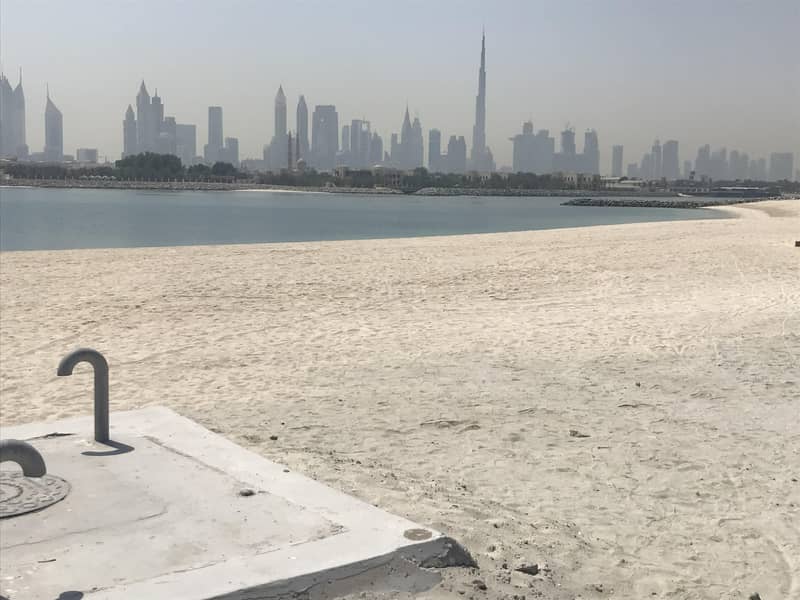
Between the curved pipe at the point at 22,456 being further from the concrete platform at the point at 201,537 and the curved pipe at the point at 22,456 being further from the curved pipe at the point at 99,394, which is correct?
the curved pipe at the point at 99,394

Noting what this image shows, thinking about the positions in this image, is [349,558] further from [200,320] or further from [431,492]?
[200,320]

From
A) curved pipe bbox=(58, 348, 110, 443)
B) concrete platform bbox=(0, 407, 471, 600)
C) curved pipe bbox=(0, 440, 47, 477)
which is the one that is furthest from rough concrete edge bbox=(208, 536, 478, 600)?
curved pipe bbox=(58, 348, 110, 443)

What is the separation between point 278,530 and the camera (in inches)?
151

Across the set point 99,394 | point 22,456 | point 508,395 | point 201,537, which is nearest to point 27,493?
point 99,394

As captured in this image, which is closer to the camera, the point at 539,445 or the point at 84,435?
the point at 84,435

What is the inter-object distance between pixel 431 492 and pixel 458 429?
1.55m

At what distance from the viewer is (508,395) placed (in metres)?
7.34

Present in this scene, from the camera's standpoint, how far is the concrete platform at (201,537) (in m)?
3.31

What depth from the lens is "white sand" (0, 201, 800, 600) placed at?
13.8 feet

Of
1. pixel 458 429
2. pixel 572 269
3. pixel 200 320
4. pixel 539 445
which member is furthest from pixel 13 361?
pixel 572 269

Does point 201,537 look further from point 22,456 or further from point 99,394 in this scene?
point 99,394

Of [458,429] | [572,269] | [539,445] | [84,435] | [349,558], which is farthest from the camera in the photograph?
[572,269]

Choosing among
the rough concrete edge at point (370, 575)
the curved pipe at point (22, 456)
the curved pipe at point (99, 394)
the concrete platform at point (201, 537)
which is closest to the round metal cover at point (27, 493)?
the concrete platform at point (201, 537)

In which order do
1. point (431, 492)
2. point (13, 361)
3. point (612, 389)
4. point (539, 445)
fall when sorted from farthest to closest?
point (13, 361), point (612, 389), point (539, 445), point (431, 492)
